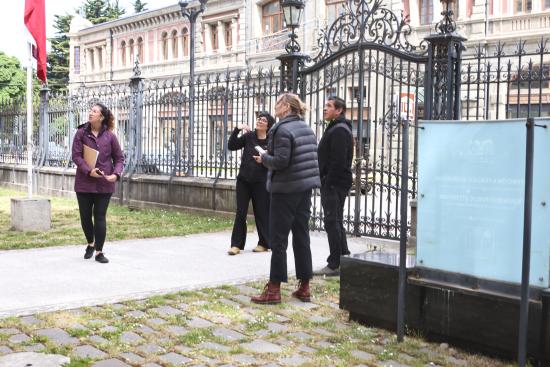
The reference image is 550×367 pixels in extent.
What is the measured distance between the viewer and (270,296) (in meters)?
6.30

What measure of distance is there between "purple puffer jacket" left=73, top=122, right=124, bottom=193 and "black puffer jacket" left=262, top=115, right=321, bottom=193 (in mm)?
2809

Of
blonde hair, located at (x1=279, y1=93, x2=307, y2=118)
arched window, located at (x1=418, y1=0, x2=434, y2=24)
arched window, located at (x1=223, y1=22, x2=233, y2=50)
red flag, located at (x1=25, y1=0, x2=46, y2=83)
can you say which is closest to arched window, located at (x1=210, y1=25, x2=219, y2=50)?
arched window, located at (x1=223, y1=22, x2=233, y2=50)

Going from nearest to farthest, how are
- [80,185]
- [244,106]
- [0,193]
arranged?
[80,185] < [244,106] < [0,193]

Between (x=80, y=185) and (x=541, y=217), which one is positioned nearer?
(x=541, y=217)

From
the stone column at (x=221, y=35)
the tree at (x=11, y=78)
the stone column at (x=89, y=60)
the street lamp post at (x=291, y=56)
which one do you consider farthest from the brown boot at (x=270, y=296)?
the tree at (x=11, y=78)

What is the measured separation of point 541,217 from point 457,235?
0.64 meters

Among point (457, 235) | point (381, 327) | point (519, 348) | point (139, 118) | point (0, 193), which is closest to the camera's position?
point (519, 348)

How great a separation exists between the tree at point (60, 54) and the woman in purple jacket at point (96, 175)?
195ft

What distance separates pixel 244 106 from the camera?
41.4 ft

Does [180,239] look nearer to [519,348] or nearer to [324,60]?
[324,60]

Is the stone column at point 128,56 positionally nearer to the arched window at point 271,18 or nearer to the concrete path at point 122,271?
the arched window at point 271,18

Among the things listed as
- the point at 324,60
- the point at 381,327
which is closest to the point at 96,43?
the point at 324,60

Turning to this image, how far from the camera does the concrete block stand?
1113cm

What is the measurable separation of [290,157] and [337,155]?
4.82 feet
